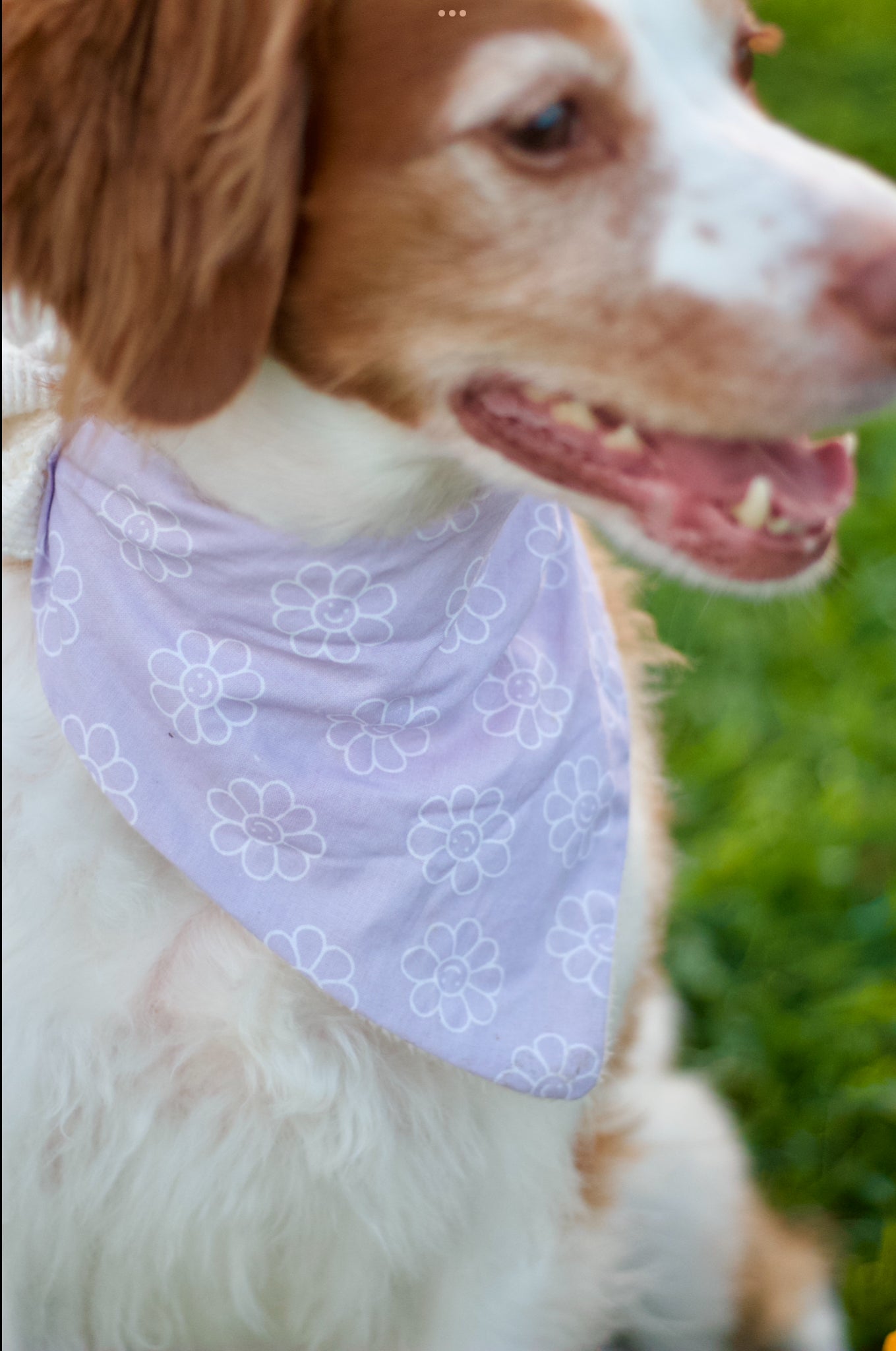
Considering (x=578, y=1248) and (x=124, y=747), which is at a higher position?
A: (x=124, y=747)

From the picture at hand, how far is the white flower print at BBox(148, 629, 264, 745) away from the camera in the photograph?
87.3 inches

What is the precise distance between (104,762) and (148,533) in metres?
0.32

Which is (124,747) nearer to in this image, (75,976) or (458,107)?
(75,976)

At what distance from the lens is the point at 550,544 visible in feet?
8.16

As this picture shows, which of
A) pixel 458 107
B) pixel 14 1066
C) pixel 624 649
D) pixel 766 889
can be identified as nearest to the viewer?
pixel 458 107

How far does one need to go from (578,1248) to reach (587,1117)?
→ 0.71 ft

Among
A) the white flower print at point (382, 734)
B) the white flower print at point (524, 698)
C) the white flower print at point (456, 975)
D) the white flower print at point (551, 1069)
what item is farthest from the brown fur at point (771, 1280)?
the white flower print at point (382, 734)

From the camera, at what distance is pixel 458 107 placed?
1.79m

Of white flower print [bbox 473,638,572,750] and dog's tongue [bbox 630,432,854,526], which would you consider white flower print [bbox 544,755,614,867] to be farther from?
dog's tongue [bbox 630,432,854,526]


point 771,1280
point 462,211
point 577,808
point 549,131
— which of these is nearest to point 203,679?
point 577,808

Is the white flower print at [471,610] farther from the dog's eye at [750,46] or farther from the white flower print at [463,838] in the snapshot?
the dog's eye at [750,46]

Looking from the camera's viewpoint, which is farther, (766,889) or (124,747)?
(766,889)

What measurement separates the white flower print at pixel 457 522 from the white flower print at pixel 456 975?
582 mm

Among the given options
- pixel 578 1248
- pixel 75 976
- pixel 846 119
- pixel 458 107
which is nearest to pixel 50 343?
pixel 458 107
